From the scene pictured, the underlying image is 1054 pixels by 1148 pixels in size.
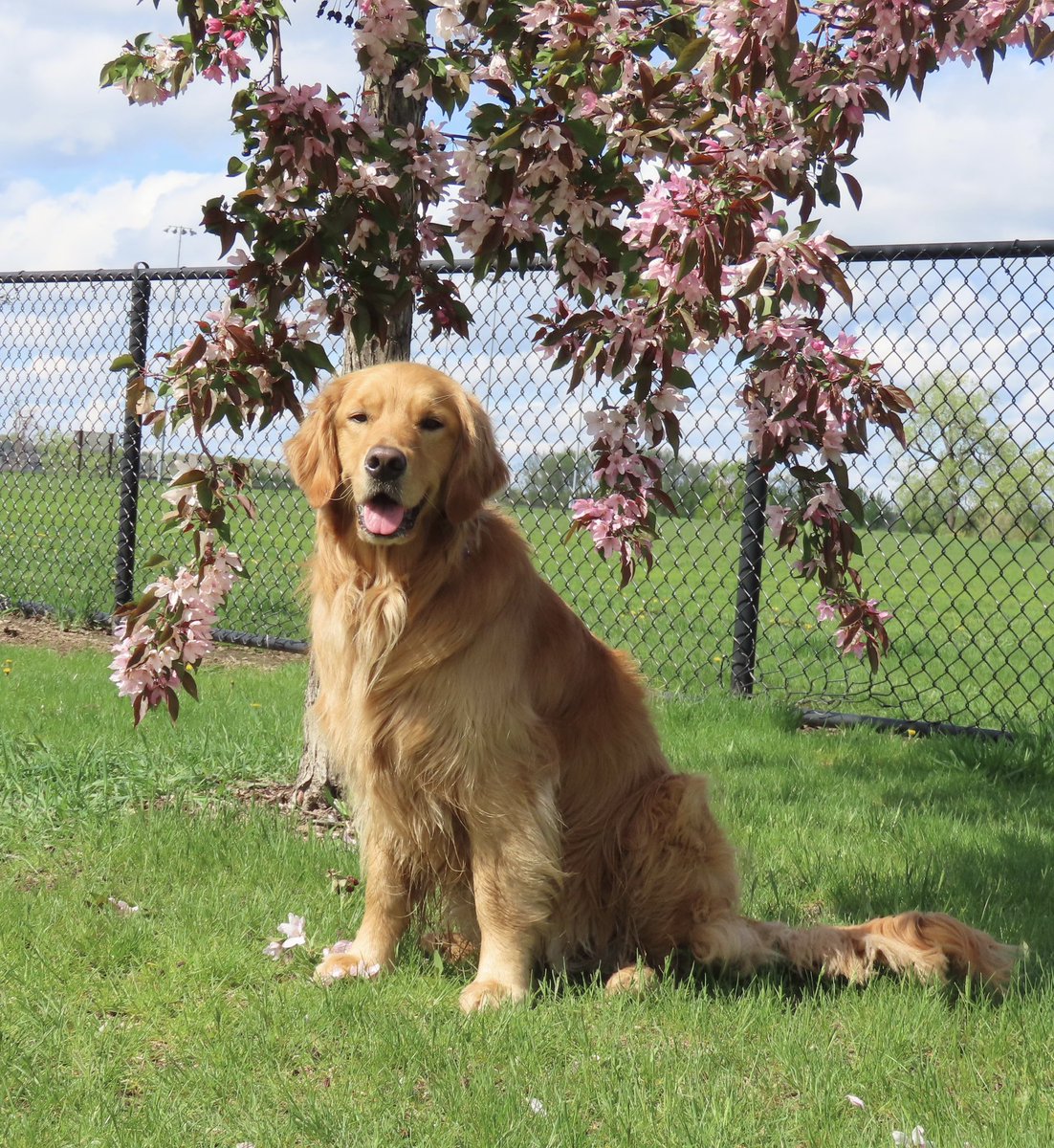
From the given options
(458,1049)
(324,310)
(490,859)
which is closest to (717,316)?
(324,310)

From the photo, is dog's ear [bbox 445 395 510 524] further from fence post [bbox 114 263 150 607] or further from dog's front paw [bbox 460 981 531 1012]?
fence post [bbox 114 263 150 607]

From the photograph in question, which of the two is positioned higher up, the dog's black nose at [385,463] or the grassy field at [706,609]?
the dog's black nose at [385,463]

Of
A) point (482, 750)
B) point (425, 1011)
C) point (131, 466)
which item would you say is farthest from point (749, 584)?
point (131, 466)

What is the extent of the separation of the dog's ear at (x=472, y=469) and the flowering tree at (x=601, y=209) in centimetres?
25

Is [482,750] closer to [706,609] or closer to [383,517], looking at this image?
[383,517]

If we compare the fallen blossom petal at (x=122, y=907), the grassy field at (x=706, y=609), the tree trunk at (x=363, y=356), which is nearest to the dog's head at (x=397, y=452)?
the tree trunk at (x=363, y=356)

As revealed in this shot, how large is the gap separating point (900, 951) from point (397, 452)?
1.68m

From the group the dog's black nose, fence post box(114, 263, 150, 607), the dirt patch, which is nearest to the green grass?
the dog's black nose

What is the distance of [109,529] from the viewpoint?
8820 mm

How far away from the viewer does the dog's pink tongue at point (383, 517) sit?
288cm

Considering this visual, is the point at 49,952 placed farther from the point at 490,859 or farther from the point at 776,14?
the point at 776,14

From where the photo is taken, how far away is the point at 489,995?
290 centimetres

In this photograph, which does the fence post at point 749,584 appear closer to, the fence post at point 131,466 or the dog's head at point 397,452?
the dog's head at point 397,452

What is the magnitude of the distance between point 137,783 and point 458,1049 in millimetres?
2326
